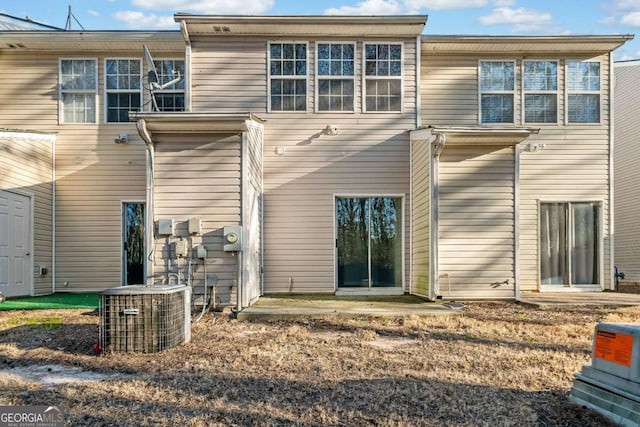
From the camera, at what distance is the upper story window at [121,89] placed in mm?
9578

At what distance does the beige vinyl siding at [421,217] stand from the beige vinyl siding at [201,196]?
3.21 metres


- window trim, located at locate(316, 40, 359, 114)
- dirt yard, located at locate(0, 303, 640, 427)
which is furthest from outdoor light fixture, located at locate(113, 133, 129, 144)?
dirt yard, located at locate(0, 303, 640, 427)

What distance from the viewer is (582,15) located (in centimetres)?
1198

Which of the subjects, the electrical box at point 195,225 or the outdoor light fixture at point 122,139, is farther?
the outdoor light fixture at point 122,139

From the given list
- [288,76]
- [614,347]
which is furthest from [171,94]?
[614,347]

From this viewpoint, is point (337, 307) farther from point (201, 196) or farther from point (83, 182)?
point (83, 182)

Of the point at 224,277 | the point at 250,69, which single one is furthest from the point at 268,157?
the point at 224,277

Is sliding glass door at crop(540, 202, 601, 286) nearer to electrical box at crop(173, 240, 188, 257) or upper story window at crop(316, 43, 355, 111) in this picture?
upper story window at crop(316, 43, 355, 111)

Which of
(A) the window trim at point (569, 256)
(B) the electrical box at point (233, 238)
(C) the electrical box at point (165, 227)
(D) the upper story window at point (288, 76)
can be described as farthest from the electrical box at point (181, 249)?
(A) the window trim at point (569, 256)

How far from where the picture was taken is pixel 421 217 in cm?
842

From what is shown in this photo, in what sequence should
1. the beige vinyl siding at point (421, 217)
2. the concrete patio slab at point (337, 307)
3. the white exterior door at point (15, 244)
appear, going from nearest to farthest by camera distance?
the concrete patio slab at point (337, 307) → the beige vinyl siding at point (421, 217) → the white exterior door at point (15, 244)

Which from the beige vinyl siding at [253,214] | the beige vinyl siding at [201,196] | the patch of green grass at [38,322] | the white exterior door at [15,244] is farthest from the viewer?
the white exterior door at [15,244]

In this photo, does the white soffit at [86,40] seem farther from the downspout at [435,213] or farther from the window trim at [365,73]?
the downspout at [435,213]

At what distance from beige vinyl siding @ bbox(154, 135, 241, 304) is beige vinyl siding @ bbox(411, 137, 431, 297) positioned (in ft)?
10.5
